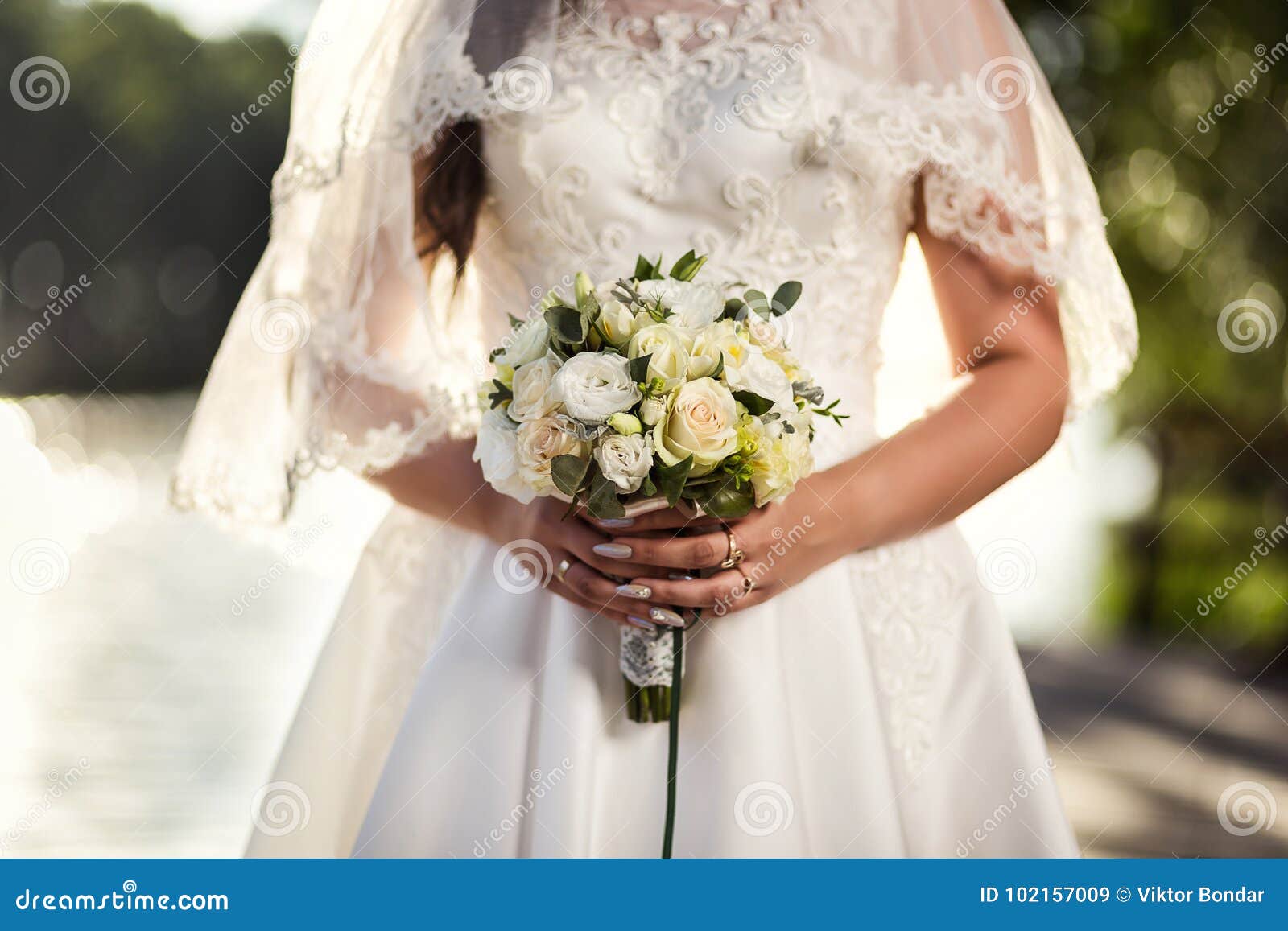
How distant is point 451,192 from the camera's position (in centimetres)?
185

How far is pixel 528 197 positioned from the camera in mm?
1748

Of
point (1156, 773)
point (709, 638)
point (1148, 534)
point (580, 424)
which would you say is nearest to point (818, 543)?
point (709, 638)

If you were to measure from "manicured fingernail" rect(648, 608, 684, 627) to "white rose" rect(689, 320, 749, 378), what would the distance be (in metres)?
0.31

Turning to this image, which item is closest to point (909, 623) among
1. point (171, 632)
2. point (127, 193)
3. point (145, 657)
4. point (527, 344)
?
point (527, 344)

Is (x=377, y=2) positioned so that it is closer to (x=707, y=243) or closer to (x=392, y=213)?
(x=392, y=213)

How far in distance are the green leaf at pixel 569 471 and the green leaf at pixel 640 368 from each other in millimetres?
108

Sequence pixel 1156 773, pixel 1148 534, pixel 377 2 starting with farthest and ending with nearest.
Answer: pixel 1148 534 < pixel 1156 773 < pixel 377 2

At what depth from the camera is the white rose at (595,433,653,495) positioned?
140cm

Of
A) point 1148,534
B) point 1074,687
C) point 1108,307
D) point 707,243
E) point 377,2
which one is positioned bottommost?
point 1074,687

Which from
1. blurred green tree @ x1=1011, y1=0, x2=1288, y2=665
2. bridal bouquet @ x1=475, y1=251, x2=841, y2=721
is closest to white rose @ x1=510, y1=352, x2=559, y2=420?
bridal bouquet @ x1=475, y1=251, x2=841, y2=721

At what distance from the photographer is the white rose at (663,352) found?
1.42 meters

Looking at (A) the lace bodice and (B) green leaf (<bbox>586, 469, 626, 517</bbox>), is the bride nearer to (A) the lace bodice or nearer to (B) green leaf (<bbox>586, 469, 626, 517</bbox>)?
(A) the lace bodice

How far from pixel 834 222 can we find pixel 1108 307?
466 mm

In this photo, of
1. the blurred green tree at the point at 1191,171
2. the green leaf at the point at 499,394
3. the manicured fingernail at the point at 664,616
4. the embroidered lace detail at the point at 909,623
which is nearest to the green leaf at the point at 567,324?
the green leaf at the point at 499,394
